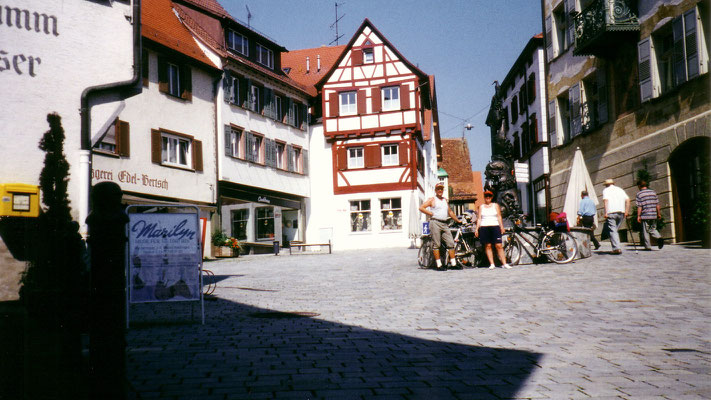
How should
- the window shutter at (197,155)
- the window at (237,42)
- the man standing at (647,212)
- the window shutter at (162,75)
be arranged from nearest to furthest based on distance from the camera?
1. the man standing at (647,212)
2. the window shutter at (162,75)
3. the window shutter at (197,155)
4. the window at (237,42)

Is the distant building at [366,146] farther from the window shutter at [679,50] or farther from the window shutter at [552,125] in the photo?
the window shutter at [679,50]

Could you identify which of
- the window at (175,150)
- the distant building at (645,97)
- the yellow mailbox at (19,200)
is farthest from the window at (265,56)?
the yellow mailbox at (19,200)

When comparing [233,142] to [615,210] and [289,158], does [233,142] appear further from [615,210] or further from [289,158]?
[615,210]

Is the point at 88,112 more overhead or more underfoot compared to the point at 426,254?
more overhead

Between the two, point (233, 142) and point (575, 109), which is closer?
point (575, 109)

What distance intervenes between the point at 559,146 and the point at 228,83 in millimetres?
14826

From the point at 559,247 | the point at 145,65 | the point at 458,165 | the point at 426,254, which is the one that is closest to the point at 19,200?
the point at 426,254

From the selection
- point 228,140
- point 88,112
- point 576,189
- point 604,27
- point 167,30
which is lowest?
point 576,189

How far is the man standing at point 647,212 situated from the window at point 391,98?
21.9 metres

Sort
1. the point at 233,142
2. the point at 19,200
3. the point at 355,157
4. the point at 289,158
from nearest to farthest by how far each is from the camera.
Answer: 1. the point at 19,200
2. the point at 233,142
3. the point at 289,158
4. the point at 355,157

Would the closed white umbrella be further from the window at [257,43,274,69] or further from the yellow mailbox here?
the window at [257,43,274,69]

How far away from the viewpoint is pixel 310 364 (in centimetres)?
477

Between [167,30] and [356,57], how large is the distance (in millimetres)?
12550

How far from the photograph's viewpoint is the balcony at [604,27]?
1945 centimetres
